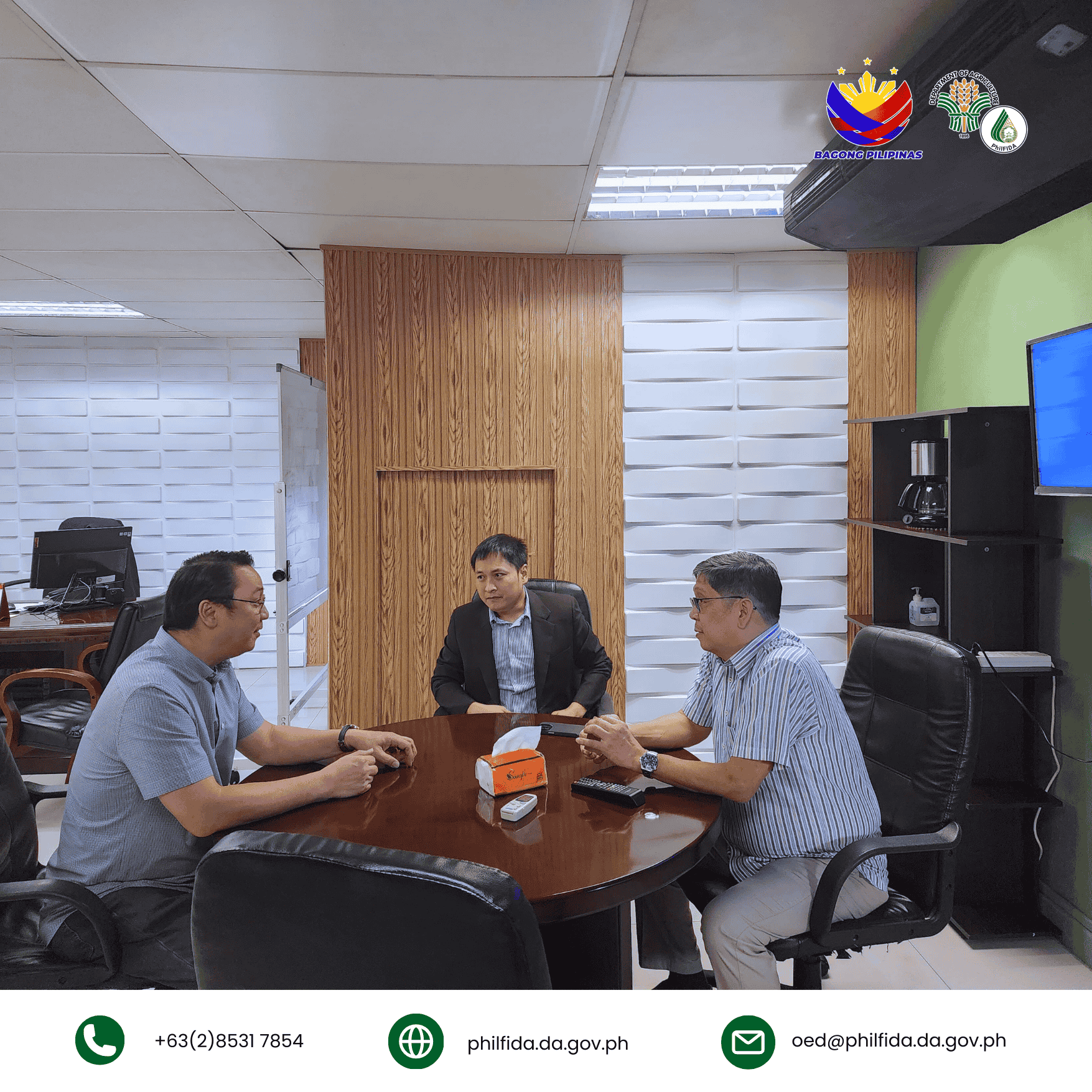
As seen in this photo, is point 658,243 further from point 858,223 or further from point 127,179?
point 127,179

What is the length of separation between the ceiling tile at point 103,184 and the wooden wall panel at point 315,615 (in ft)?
11.4

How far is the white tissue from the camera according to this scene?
1.97 meters

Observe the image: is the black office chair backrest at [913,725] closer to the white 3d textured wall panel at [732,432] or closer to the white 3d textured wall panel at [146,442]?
the white 3d textured wall panel at [732,432]

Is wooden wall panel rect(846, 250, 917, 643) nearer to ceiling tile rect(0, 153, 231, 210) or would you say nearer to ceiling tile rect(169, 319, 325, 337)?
ceiling tile rect(0, 153, 231, 210)

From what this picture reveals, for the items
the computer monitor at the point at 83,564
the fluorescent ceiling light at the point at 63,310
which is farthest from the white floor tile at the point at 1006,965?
the fluorescent ceiling light at the point at 63,310

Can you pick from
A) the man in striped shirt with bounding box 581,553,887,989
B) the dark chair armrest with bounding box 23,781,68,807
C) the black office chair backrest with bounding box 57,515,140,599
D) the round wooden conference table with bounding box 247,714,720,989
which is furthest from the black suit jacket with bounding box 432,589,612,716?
the black office chair backrest with bounding box 57,515,140,599

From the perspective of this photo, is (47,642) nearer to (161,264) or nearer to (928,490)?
(161,264)

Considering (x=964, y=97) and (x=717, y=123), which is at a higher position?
(x=717, y=123)

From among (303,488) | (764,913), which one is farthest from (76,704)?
(764,913)

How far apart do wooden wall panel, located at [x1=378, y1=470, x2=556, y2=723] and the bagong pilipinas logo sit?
2258mm

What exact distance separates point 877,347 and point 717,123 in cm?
207

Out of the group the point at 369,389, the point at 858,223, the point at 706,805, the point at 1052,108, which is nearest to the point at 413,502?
the point at 369,389

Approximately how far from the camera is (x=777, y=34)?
6.63 feet

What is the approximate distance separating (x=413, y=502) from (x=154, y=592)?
3883mm
